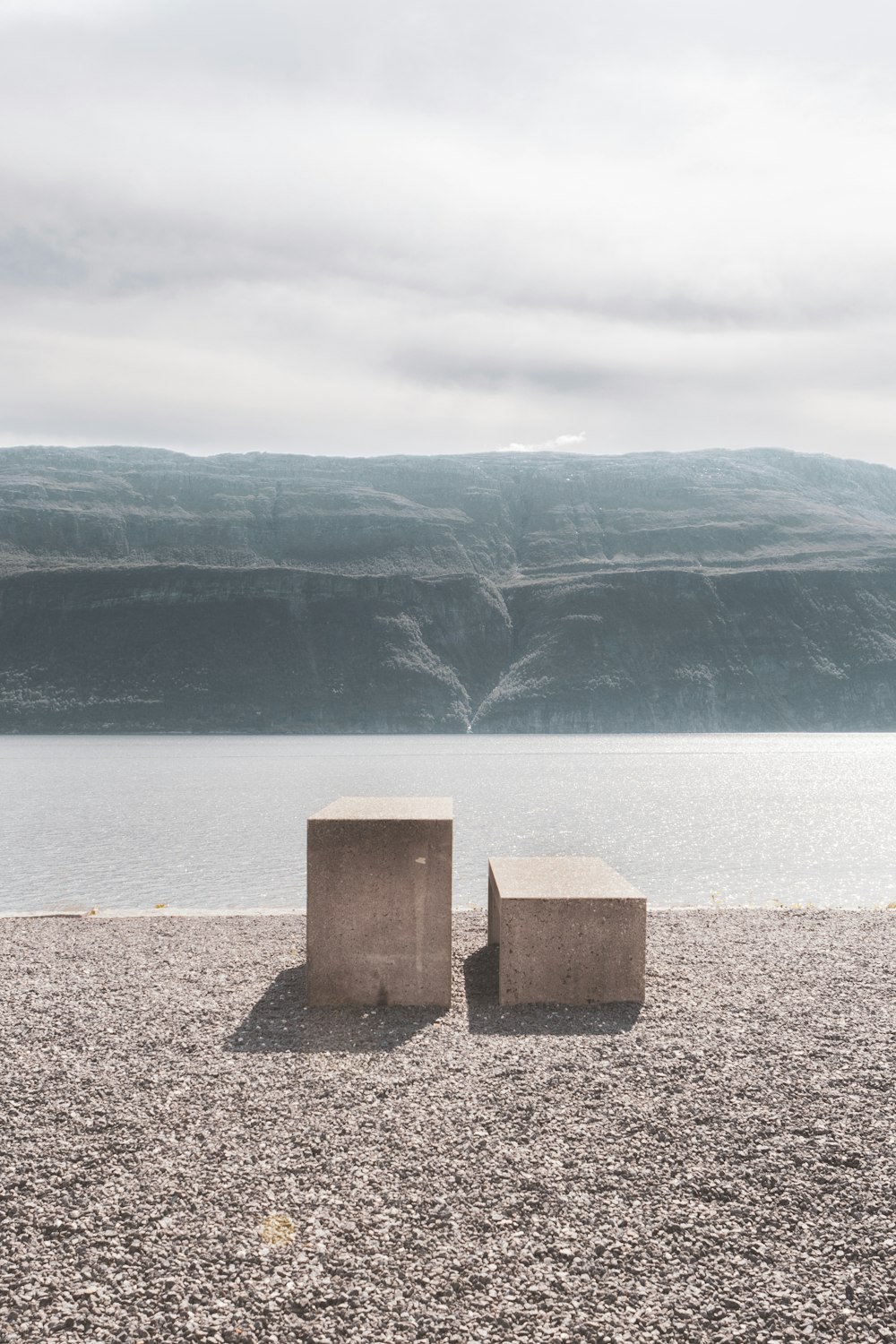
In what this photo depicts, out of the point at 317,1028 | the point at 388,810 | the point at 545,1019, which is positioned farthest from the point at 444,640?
the point at 317,1028

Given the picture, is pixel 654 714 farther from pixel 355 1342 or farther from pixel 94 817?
pixel 355 1342

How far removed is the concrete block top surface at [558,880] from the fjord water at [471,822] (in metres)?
5.98

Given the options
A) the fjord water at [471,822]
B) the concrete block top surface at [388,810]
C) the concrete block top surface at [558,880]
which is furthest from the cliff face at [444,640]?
the concrete block top surface at [388,810]

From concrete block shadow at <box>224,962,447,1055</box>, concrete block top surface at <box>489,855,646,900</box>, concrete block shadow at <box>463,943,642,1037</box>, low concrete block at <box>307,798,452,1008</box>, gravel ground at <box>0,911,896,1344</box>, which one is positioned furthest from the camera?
concrete block top surface at <box>489,855,646,900</box>

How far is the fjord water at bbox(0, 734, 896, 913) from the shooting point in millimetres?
18531

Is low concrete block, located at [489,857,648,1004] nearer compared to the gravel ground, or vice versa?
the gravel ground

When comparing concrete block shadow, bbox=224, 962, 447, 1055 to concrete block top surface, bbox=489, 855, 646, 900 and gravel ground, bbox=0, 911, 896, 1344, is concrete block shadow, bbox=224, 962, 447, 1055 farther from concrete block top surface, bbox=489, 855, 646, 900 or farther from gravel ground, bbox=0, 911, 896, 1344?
concrete block top surface, bbox=489, 855, 646, 900

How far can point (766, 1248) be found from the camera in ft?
12.2

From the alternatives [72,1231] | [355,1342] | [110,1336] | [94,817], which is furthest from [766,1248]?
[94,817]

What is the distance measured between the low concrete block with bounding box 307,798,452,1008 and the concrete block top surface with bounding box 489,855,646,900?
555 millimetres

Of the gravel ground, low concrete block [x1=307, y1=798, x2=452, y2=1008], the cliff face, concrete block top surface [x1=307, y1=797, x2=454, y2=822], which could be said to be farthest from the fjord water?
the cliff face

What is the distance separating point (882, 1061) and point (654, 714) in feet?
405

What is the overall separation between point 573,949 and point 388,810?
1563 mm

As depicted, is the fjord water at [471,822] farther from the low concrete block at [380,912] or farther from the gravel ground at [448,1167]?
the gravel ground at [448,1167]
